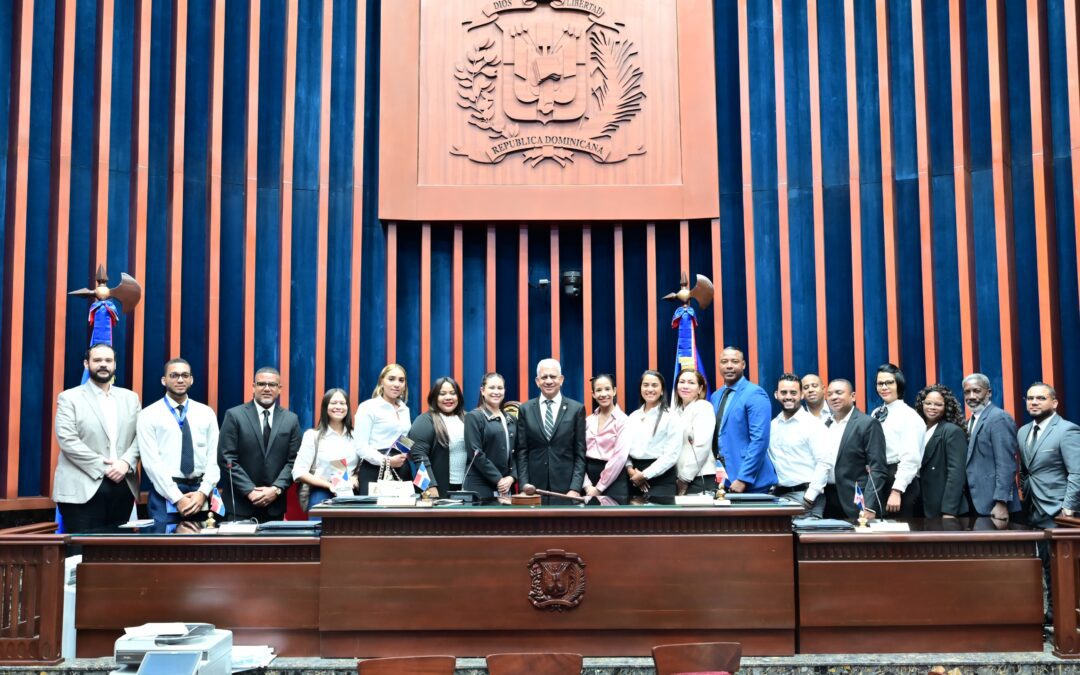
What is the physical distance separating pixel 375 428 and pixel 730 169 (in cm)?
377

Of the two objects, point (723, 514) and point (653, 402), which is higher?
point (653, 402)

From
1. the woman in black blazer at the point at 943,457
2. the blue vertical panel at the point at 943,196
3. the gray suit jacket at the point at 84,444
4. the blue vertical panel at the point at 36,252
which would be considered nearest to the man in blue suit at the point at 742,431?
the woman in black blazer at the point at 943,457

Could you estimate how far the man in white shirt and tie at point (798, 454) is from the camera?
5324mm

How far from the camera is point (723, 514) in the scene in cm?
412

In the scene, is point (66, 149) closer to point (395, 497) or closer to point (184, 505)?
point (184, 505)

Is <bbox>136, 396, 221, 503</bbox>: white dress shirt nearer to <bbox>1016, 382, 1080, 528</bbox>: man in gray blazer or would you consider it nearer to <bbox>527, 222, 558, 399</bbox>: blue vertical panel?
<bbox>527, 222, 558, 399</bbox>: blue vertical panel

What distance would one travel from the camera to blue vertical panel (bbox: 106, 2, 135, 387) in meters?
6.68

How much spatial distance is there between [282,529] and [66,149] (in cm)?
370

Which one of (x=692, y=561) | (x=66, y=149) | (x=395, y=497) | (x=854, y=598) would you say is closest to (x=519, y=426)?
(x=395, y=497)

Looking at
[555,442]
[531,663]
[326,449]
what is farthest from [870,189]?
[531,663]

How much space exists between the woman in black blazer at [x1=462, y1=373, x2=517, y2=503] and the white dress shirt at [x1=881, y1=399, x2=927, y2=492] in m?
2.05

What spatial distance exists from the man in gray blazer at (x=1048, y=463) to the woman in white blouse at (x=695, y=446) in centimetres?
167

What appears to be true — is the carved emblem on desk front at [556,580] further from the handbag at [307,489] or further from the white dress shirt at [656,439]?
the handbag at [307,489]

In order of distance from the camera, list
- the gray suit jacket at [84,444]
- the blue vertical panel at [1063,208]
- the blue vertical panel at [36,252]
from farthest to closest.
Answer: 1. the blue vertical panel at [1063,208]
2. the blue vertical panel at [36,252]
3. the gray suit jacket at [84,444]
